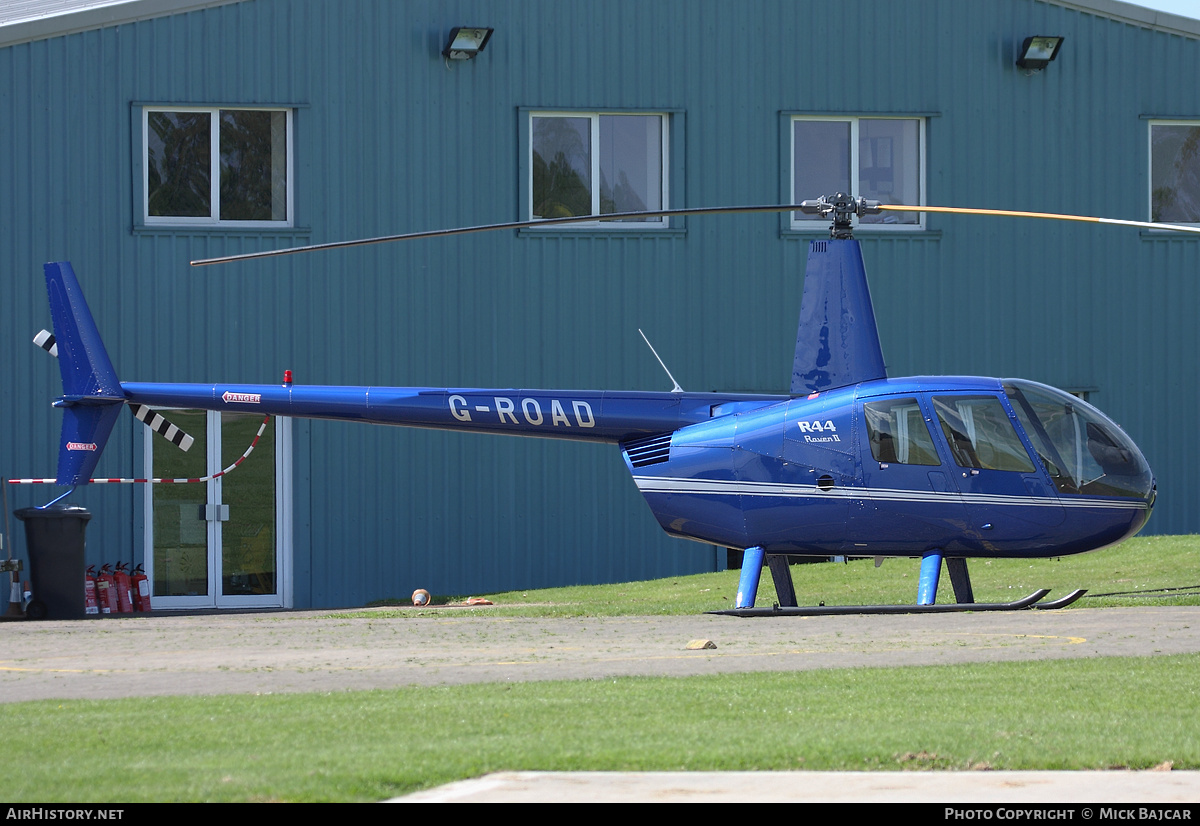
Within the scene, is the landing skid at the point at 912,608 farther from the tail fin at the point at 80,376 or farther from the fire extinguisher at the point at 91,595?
the fire extinguisher at the point at 91,595

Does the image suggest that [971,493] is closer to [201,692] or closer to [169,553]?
[201,692]

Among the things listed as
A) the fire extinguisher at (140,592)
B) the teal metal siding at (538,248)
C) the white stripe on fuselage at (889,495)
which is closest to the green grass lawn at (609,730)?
the white stripe on fuselage at (889,495)

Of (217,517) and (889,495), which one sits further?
(217,517)

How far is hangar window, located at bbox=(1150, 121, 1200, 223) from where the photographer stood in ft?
68.4

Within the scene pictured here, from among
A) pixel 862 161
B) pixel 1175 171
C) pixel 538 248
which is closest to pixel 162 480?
pixel 538 248

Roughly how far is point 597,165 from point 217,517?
705cm

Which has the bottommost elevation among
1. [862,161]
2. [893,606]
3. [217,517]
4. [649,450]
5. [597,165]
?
[893,606]

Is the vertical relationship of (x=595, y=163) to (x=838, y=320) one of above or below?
above

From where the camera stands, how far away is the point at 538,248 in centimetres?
1947

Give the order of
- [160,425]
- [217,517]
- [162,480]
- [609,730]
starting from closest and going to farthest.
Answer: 1. [609,730]
2. [160,425]
3. [162,480]
4. [217,517]

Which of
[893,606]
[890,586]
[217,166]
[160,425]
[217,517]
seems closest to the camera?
[893,606]

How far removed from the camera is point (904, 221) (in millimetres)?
20250

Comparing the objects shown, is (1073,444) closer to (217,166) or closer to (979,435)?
(979,435)

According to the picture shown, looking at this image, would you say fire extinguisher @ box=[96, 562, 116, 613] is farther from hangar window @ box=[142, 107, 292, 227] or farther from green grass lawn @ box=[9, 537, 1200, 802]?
green grass lawn @ box=[9, 537, 1200, 802]
